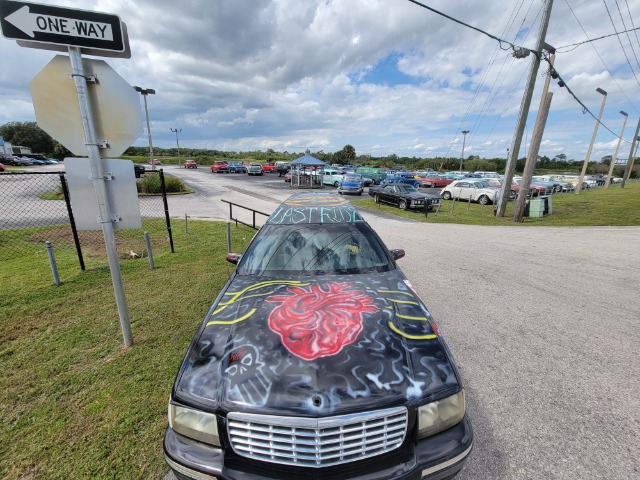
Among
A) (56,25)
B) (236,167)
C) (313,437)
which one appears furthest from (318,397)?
(236,167)

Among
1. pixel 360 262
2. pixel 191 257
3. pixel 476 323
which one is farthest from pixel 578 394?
pixel 191 257

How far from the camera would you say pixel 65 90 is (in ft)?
8.68

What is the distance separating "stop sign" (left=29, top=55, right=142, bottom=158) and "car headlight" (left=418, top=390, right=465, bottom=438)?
11.1 ft

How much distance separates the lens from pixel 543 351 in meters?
3.38

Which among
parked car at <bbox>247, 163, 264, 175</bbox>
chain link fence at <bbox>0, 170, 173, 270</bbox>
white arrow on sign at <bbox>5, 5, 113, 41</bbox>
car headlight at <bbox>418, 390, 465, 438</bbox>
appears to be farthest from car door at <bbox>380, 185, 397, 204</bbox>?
parked car at <bbox>247, 163, 264, 175</bbox>

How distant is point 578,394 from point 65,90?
5.39 m

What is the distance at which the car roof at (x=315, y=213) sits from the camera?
373 cm

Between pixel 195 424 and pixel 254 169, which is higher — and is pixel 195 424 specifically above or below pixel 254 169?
below

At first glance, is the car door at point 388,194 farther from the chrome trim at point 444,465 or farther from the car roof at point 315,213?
the chrome trim at point 444,465

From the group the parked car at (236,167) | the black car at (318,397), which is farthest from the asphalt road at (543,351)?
the parked car at (236,167)

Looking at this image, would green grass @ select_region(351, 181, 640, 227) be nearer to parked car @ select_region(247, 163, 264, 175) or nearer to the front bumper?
the front bumper

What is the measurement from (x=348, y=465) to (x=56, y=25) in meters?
3.89

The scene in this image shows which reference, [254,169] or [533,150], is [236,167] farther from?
[533,150]

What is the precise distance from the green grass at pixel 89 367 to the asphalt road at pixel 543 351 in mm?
2499
